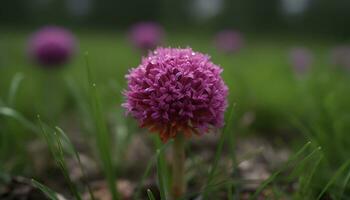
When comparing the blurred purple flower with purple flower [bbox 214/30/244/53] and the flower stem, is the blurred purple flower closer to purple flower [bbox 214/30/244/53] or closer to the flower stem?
purple flower [bbox 214/30/244/53]

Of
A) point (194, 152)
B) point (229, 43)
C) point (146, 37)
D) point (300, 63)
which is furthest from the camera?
point (229, 43)

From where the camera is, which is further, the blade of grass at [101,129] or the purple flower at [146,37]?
the purple flower at [146,37]

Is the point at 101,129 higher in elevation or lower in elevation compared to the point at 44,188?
higher

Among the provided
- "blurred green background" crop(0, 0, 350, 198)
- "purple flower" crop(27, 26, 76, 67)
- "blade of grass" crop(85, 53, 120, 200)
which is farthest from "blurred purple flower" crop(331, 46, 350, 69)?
"blade of grass" crop(85, 53, 120, 200)

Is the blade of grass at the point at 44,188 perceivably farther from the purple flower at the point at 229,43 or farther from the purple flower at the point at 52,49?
the purple flower at the point at 229,43

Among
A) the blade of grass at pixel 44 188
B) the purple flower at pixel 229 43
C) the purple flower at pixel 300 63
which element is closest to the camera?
the blade of grass at pixel 44 188

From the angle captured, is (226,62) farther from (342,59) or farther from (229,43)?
(342,59)

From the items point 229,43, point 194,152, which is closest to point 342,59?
point 229,43

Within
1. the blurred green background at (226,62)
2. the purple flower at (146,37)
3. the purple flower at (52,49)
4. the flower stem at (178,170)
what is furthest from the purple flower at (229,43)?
the flower stem at (178,170)
